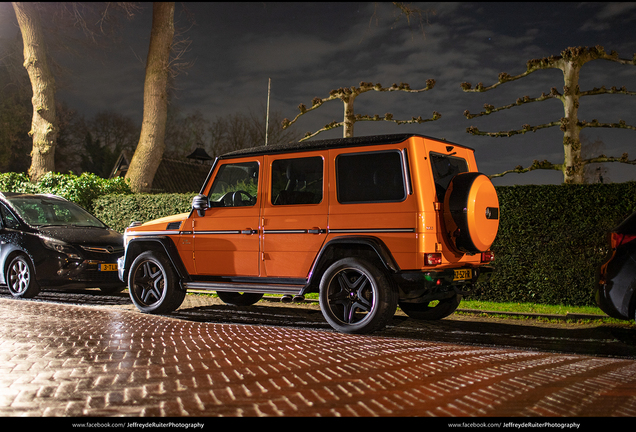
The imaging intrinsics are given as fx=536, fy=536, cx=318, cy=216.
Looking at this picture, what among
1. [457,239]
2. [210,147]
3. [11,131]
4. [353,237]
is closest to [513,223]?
[457,239]

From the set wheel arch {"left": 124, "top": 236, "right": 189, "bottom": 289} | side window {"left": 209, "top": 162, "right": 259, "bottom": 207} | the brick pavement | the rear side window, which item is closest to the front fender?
wheel arch {"left": 124, "top": 236, "right": 189, "bottom": 289}

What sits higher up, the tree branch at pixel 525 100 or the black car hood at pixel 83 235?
the tree branch at pixel 525 100

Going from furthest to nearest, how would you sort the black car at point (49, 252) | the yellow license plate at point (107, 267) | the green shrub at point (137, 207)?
the green shrub at point (137, 207) < the yellow license plate at point (107, 267) < the black car at point (49, 252)

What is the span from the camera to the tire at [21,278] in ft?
31.0

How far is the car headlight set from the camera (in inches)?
372

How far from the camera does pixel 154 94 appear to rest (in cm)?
1691

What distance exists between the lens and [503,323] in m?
7.55

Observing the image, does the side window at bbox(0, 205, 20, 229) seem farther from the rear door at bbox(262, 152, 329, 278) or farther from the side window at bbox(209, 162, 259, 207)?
the rear door at bbox(262, 152, 329, 278)

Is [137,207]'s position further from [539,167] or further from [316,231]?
[539,167]

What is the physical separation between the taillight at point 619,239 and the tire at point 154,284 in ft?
18.2

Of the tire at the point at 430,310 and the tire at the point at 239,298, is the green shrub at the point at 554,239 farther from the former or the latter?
the tire at the point at 239,298

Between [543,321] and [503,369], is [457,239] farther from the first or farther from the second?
[543,321]

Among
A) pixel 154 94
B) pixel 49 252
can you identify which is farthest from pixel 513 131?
pixel 154 94

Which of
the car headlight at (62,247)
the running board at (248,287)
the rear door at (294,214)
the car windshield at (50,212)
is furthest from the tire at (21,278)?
the rear door at (294,214)
